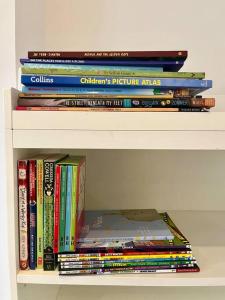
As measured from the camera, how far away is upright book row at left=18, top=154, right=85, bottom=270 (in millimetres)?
614

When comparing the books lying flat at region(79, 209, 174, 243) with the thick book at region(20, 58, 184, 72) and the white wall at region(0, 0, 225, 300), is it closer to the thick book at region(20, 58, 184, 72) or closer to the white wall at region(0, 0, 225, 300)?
the white wall at region(0, 0, 225, 300)

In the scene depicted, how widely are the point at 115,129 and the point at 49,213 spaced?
0.78ft

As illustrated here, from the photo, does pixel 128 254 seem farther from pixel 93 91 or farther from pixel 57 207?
pixel 93 91

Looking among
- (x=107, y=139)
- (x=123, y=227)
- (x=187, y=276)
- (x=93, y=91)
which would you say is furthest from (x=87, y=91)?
(x=187, y=276)

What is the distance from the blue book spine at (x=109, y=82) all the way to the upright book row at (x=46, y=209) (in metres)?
0.17

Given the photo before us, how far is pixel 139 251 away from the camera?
2.15 ft

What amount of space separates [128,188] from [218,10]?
70 centimetres

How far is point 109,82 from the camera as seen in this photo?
0.61 metres

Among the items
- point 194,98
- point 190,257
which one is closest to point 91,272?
point 190,257

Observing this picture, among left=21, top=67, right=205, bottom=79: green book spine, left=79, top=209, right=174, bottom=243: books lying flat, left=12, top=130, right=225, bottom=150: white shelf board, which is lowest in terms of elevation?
left=79, top=209, right=174, bottom=243: books lying flat

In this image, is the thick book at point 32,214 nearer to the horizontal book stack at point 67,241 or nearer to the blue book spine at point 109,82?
the horizontal book stack at point 67,241

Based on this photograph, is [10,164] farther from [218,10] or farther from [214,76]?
[218,10]

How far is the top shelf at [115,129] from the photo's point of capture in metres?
0.59

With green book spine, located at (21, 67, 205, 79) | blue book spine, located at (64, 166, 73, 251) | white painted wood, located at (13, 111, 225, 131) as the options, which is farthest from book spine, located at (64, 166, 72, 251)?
green book spine, located at (21, 67, 205, 79)
